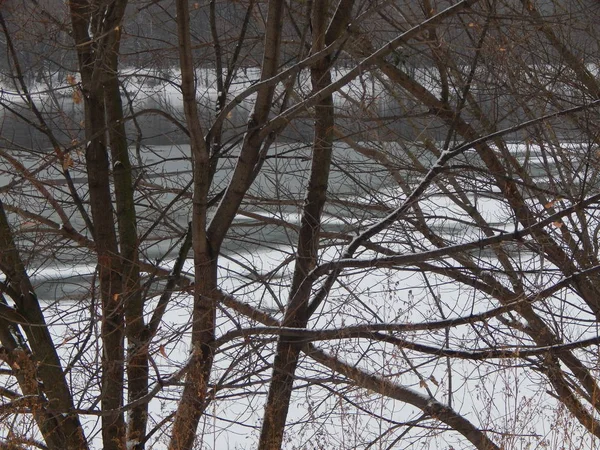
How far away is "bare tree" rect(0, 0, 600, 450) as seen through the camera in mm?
3885

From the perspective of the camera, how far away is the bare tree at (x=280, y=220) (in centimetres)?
388

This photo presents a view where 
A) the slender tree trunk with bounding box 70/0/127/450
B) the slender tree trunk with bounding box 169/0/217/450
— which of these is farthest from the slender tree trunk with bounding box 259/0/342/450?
the slender tree trunk with bounding box 70/0/127/450

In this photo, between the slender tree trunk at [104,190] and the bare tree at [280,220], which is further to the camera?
the bare tree at [280,220]

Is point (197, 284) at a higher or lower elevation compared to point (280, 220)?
lower

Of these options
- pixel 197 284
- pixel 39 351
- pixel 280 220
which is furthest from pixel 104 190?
pixel 280 220

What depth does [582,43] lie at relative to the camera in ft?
18.5

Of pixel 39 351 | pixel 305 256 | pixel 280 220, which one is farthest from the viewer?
pixel 280 220

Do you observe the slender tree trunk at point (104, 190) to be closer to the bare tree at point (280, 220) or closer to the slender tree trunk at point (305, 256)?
the bare tree at point (280, 220)

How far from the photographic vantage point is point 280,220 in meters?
6.04

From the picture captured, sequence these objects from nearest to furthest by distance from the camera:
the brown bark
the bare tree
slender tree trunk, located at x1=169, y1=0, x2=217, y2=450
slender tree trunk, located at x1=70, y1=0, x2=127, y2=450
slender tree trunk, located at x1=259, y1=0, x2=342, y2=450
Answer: slender tree trunk, located at x1=169, y1=0, x2=217, y2=450, slender tree trunk, located at x1=70, y1=0, x2=127, y2=450, the bare tree, the brown bark, slender tree trunk, located at x1=259, y1=0, x2=342, y2=450

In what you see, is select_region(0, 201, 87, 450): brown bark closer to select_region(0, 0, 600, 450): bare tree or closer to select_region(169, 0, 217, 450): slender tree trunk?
select_region(0, 0, 600, 450): bare tree

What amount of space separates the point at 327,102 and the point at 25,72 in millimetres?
1950

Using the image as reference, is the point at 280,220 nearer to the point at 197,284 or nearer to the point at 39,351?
the point at 197,284

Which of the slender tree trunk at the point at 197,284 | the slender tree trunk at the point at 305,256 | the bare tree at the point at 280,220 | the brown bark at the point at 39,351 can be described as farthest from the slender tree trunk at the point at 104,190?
the slender tree trunk at the point at 305,256
